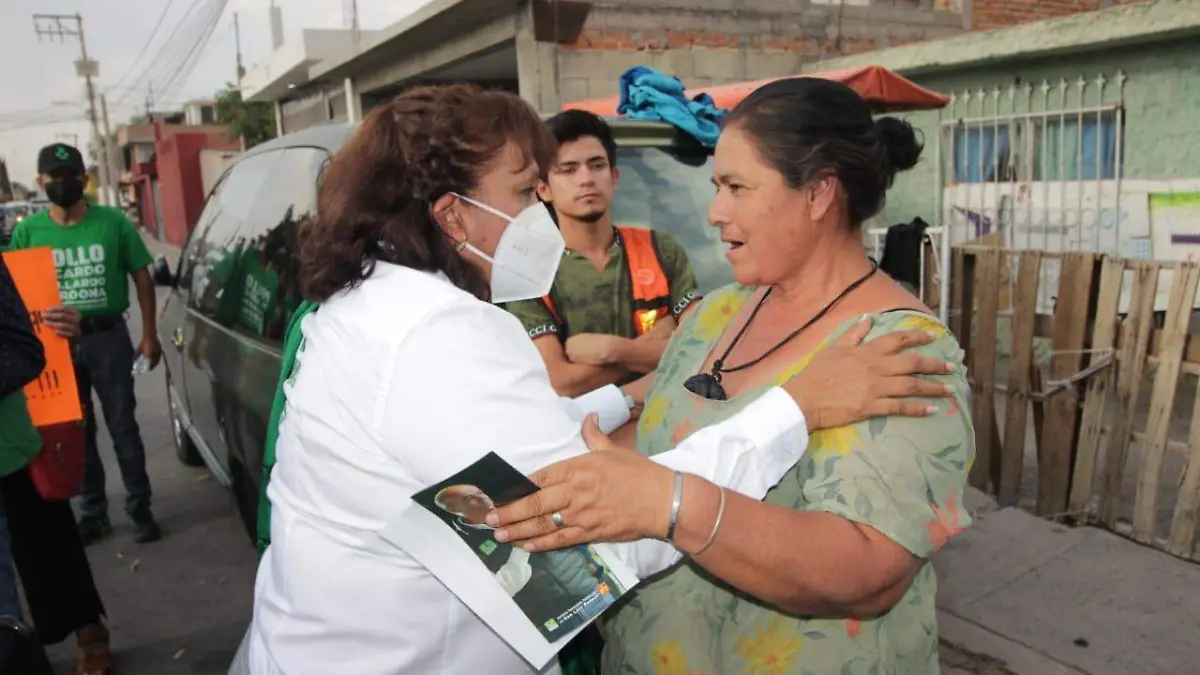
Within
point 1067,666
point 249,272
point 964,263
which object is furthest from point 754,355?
point 964,263

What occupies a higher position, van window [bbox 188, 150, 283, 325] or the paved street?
van window [bbox 188, 150, 283, 325]

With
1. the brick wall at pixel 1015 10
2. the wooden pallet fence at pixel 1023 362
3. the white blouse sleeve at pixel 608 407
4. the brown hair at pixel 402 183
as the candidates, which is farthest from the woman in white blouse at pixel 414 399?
the brick wall at pixel 1015 10

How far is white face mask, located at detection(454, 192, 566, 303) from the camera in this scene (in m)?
1.62

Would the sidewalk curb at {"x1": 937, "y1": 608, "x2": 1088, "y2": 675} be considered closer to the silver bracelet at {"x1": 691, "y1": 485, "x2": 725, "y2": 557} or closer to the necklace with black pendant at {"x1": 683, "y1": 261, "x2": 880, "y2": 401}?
the necklace with black pendant at {"x1": 683, "y1": 261, "x2": 880, "y2": 401}

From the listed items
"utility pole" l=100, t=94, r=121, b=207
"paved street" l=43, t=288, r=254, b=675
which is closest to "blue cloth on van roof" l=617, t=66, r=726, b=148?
"paved street" l=43, t=288, r=254, b=675

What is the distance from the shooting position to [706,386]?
171cm

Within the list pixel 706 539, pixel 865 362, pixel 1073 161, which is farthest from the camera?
pixel 1073 161

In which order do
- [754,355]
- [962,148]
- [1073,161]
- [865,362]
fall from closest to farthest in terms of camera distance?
[865,362]
[754,355]
[1073,161]
[962,148]

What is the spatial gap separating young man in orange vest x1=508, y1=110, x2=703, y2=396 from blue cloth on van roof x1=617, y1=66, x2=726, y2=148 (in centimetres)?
54

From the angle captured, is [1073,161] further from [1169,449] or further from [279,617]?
[279,617]

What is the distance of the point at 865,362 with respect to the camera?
1.38 metres

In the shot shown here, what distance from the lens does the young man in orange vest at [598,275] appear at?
2.83m

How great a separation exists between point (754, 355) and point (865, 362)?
1.24ft

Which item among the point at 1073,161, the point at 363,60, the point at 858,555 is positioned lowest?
the point at 858,555
